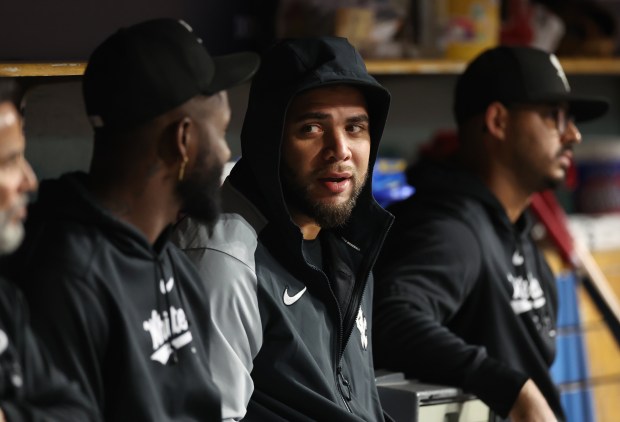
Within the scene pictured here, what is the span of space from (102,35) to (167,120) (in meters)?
1.02

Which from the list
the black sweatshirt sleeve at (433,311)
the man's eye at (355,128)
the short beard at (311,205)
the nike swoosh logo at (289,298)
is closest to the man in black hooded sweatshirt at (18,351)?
the nike swoosh logo at (289,298)

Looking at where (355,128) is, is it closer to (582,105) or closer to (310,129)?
(310,129)

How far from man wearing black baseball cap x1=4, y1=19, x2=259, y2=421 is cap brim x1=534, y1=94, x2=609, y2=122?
1.45m

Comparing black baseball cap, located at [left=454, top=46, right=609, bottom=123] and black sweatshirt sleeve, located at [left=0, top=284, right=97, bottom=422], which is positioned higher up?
black sweatshirt sleeve, located at [left=0, top=284, right=97, bottom=422]

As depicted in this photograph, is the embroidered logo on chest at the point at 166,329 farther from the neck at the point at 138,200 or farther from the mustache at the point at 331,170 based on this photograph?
the mustache at the point at 331,170

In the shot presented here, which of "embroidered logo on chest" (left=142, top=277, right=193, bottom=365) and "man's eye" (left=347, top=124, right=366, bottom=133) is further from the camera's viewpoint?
"man's eye" (left=347, top=124, right=366, bottom=133)

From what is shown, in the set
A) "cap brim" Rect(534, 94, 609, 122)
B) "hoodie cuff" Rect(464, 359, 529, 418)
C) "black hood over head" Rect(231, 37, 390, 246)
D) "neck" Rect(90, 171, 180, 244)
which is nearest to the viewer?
"neck" Rect(90, 171, 180, 244)

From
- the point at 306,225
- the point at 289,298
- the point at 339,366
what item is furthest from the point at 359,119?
the point at 339,366

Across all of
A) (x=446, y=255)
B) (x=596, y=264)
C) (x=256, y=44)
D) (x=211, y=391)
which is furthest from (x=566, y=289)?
(x=211, y=391)

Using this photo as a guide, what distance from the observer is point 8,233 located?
1.73m

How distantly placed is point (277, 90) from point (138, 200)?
595 mm

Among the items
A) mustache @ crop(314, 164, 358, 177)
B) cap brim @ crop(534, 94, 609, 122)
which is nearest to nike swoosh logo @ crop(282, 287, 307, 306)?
mustache @ crop(314, 164, 358, 177)

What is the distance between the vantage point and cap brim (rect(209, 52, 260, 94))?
6.57ft

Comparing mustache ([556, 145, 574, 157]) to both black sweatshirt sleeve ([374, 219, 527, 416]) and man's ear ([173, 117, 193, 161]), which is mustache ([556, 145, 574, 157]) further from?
man's ear ([173, 117, 193, 161])
